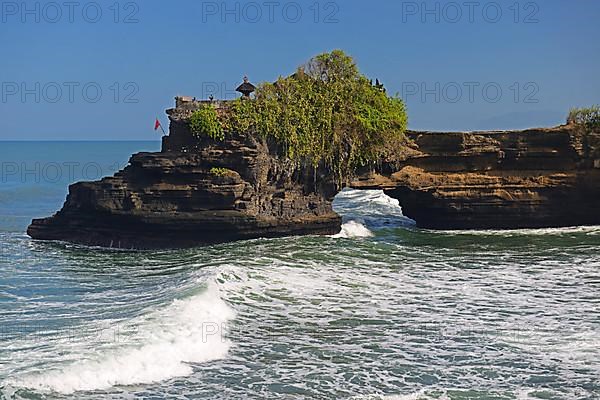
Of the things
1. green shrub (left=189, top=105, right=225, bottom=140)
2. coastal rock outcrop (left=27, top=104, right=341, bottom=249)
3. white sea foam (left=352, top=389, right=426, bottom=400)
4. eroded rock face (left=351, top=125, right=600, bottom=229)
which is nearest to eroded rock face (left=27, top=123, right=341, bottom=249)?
coastal rock outcrop (left=27, top=104, right=341, bottom=249)

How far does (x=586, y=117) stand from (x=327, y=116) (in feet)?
30.5

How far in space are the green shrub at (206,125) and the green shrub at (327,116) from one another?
0.34m

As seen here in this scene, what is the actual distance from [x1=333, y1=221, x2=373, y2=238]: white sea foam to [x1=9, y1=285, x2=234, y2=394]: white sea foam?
37.9ft

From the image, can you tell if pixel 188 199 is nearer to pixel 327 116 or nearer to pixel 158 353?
pixel 327 116

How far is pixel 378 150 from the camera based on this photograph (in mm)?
25719

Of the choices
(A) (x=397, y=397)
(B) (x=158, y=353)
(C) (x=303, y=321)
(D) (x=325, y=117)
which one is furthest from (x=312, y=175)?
(A) (x=397, y=397)

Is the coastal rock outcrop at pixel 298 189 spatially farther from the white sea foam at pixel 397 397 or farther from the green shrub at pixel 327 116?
the white sea foam at pixel 397 397

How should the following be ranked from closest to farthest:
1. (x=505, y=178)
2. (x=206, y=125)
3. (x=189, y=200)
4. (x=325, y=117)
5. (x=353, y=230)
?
(x=189, y=200)
(x=206, y=125)
(x=325, y=117)
(x=353, y=230)
(x=505, y=178)

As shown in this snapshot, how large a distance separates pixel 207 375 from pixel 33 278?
8.68 m

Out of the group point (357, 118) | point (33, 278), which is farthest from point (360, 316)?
point (357, 118)

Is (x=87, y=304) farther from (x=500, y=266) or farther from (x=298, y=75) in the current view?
(x=298, y=75)

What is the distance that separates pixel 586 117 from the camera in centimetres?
2695

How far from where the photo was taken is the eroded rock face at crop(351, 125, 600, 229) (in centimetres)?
2647

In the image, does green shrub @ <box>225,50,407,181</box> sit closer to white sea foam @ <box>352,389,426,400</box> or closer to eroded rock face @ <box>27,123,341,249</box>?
eroded rock face @ <box>27,123,341,249</box>
